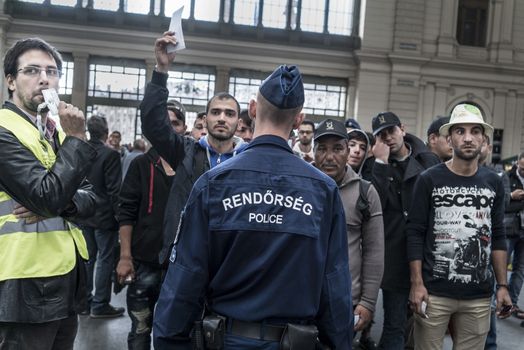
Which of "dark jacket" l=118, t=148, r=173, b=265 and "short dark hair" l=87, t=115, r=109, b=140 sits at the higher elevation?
"short dark hair" l=87, t=115, r=109, b=140

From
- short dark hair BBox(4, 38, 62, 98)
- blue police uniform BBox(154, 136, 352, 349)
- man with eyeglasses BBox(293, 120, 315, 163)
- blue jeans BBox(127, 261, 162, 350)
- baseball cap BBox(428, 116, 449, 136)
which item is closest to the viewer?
blue police uniform BBox(154, 136, 352, 349)

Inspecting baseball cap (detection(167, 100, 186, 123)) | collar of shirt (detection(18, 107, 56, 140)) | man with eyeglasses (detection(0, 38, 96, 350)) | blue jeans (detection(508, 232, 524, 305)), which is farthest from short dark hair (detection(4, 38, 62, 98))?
blue jeans (detection(508, 232, 524, 305))

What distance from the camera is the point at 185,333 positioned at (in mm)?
2039

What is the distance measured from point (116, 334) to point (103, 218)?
4.37 ft

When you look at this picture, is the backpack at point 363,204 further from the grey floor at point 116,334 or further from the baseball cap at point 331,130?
the grey floor at point 116,334

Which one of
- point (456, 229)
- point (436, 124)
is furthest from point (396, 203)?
point (436, 124)

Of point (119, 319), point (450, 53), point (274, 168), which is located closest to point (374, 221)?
point (274, 168)

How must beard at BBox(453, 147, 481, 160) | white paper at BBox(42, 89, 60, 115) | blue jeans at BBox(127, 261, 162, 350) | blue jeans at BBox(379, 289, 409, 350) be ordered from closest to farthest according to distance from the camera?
white paper at BBox(42, 89, 60, 115)
beard at BBox(453, 147, 481, 160)
blue jeans at BBox(127, 261, 162, 350)
blue jeans at BBox(379, 289, 409, 350)

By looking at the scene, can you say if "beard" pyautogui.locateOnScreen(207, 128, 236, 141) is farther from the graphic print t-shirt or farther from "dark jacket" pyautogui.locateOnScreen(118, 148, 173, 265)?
the graphic print t-shirt

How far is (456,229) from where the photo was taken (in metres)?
3.70

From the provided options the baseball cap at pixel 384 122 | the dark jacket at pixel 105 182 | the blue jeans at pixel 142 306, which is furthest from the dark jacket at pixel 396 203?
the dark jacket at pixel 105 182

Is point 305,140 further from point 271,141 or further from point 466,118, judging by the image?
point 271,141

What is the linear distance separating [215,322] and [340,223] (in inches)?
26.3

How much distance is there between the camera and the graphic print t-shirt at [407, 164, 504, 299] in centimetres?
367
